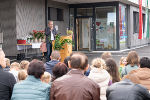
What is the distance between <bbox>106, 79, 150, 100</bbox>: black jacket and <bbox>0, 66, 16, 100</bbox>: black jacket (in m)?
1.40

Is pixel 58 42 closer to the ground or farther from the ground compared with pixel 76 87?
farther from the ground

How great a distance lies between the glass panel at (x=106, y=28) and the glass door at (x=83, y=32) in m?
0.64

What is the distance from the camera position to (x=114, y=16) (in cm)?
2012

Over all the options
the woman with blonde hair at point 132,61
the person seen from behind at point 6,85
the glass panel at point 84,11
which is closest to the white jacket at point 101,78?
the person seen from behind at point 6,85

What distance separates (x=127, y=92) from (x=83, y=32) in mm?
17952

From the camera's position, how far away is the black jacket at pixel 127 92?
3153 millimetres

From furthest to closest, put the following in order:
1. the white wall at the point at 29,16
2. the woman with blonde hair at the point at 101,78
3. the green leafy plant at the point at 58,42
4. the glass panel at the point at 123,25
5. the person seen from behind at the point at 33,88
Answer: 1. the glass panel at the point at 123,25
2. the white wall at the point at 29,16
3. the green leafy plant at the point at 58,42
4. the woman with blonde hair at the point at 101,78
5. the person seen from behind at the point at 33,88

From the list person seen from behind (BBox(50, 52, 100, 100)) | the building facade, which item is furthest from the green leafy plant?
person seen from behind (BBox(50, 52, 100, 100))

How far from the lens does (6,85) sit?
3.84 metres

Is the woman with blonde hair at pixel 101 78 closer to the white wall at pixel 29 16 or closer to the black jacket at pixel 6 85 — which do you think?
the black jacket at pixel 6 85

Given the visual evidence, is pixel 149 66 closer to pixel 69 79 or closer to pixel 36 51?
pixel 69 79

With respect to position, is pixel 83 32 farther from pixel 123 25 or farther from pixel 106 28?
pixel 123 25

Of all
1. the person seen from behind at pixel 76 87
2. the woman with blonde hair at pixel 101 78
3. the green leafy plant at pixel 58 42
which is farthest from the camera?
the green leafy plant at pixel 58 42

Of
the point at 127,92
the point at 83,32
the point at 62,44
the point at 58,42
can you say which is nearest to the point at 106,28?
the point at 83,32
